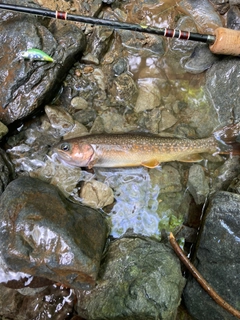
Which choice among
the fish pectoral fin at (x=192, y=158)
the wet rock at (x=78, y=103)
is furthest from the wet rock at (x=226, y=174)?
the wet rock at (x=78, y=103)

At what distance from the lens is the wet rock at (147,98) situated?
4.84 metres

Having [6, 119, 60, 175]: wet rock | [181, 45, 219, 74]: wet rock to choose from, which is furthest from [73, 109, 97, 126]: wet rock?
[181, 45, 219, 74]: wet rock

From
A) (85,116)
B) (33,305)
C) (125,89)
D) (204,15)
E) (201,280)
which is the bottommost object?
(33,305)

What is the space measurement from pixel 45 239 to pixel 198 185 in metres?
2.32

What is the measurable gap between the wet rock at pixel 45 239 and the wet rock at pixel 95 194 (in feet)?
1.67

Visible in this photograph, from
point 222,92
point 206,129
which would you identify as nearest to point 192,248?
point 206,129

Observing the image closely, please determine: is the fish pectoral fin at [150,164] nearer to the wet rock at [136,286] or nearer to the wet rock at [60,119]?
the wet rock at [136,286]

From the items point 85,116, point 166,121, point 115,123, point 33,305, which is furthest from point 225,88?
point 33,305

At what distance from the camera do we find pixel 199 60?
4902 mm

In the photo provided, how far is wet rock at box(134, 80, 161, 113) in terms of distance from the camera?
15.9 feet

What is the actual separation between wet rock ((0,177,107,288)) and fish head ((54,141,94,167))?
0.66 metres

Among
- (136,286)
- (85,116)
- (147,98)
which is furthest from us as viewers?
(147,98)

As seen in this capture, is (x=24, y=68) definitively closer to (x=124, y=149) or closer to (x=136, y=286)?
(x=124, y=149)

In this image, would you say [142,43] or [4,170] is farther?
[142,43]
